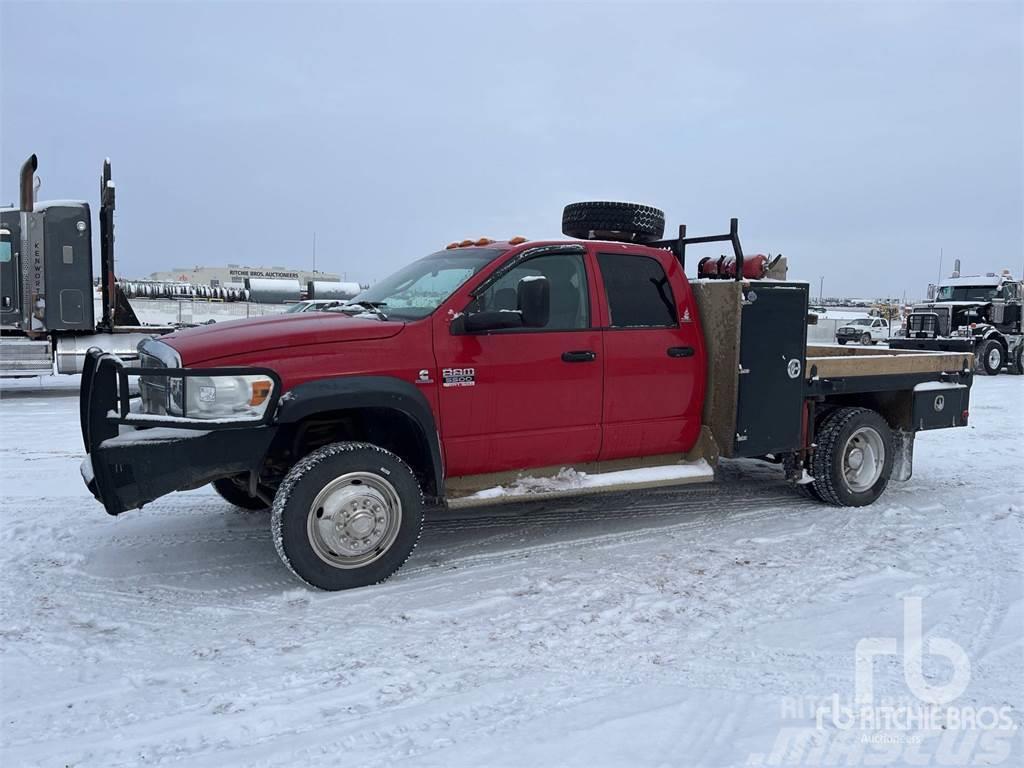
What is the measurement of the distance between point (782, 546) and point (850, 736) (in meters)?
2.44

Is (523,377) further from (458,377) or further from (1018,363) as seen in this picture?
(1018,363)

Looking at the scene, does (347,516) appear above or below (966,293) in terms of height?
below

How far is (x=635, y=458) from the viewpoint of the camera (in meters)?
5.74

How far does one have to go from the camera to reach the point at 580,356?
Result: 525 centimetres

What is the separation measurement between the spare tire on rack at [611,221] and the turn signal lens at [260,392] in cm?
280

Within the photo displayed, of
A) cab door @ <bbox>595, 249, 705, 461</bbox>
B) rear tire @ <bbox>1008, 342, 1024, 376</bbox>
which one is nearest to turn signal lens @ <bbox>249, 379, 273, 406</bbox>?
cab door @ <bbox>595, 249, 705, 461</bbox>

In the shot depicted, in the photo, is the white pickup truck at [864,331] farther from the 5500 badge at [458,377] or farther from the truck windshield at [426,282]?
the 5500 badge at [458,377]

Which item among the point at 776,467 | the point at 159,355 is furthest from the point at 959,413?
the point at 159,355

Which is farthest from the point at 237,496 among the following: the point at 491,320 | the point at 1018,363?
the point at 1018,363

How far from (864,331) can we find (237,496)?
112ft

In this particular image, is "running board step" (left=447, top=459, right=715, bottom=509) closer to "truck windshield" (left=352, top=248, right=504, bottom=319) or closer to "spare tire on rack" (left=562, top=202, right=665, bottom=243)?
"truck windshield" (left=352, top=248, right=504, bottom=319)

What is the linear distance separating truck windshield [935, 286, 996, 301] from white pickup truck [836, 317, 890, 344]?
10.4 metres

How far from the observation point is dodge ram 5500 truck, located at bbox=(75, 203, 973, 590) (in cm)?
437

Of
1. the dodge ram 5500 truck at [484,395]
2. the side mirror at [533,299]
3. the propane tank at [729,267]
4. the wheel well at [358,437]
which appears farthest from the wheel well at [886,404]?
the wheel well at [358,437]
